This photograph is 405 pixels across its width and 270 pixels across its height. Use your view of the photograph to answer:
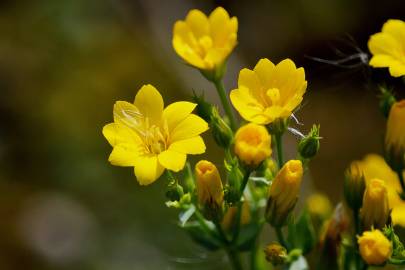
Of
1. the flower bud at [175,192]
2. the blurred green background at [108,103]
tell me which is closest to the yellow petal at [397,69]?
the flower bud at [175,192]

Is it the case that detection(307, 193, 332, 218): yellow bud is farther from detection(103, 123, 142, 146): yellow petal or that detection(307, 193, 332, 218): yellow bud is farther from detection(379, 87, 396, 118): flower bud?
detection(103, 123, 142, 146): yellow petal

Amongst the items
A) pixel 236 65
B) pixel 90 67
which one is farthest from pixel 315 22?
pixel 90 67

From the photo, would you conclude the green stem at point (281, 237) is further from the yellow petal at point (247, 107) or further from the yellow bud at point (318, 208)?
the yellow bud at point (318, 208)

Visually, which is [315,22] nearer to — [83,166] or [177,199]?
[83,166]

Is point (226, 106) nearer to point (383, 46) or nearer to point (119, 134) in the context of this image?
point (119, 134)

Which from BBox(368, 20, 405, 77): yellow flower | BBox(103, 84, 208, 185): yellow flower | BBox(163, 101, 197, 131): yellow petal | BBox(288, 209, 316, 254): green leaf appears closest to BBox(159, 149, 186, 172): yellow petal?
BBox(103, 84, 208, 185): yellow flower

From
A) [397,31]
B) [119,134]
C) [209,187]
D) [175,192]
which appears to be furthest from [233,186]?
[397,31]

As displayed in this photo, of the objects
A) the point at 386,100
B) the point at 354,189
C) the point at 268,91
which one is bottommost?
the point at 354,189
